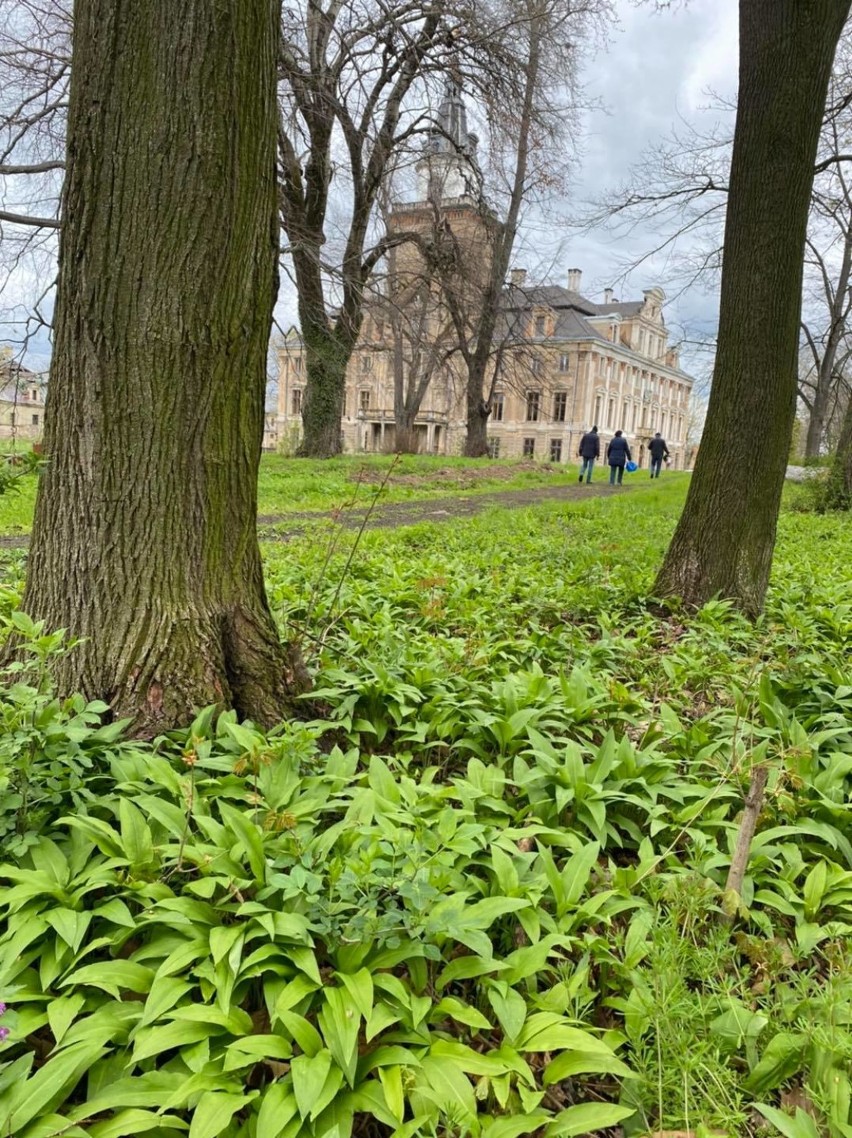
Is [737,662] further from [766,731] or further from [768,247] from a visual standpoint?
[768,247]

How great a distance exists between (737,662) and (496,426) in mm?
51623

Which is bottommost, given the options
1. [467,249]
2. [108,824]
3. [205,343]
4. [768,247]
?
[108,824]

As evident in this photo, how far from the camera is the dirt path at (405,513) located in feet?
24.1

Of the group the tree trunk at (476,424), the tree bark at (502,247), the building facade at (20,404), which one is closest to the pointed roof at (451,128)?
the tree bark at (502,247)

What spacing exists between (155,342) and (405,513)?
778 centimetres

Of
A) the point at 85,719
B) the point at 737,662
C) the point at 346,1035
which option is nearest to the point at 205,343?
the point at 85,719

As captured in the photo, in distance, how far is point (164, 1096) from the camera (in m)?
1.22

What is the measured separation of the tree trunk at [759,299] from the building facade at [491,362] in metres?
5.27

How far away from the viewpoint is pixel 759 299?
13.6 feet

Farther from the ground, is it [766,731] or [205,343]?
[205,343]

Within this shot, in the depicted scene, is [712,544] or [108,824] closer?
[108,824]

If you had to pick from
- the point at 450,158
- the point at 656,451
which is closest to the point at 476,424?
the point at 656,451

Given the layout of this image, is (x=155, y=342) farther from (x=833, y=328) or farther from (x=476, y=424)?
(x=833, y=328)

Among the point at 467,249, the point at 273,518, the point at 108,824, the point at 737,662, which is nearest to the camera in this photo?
the point at 108,824
